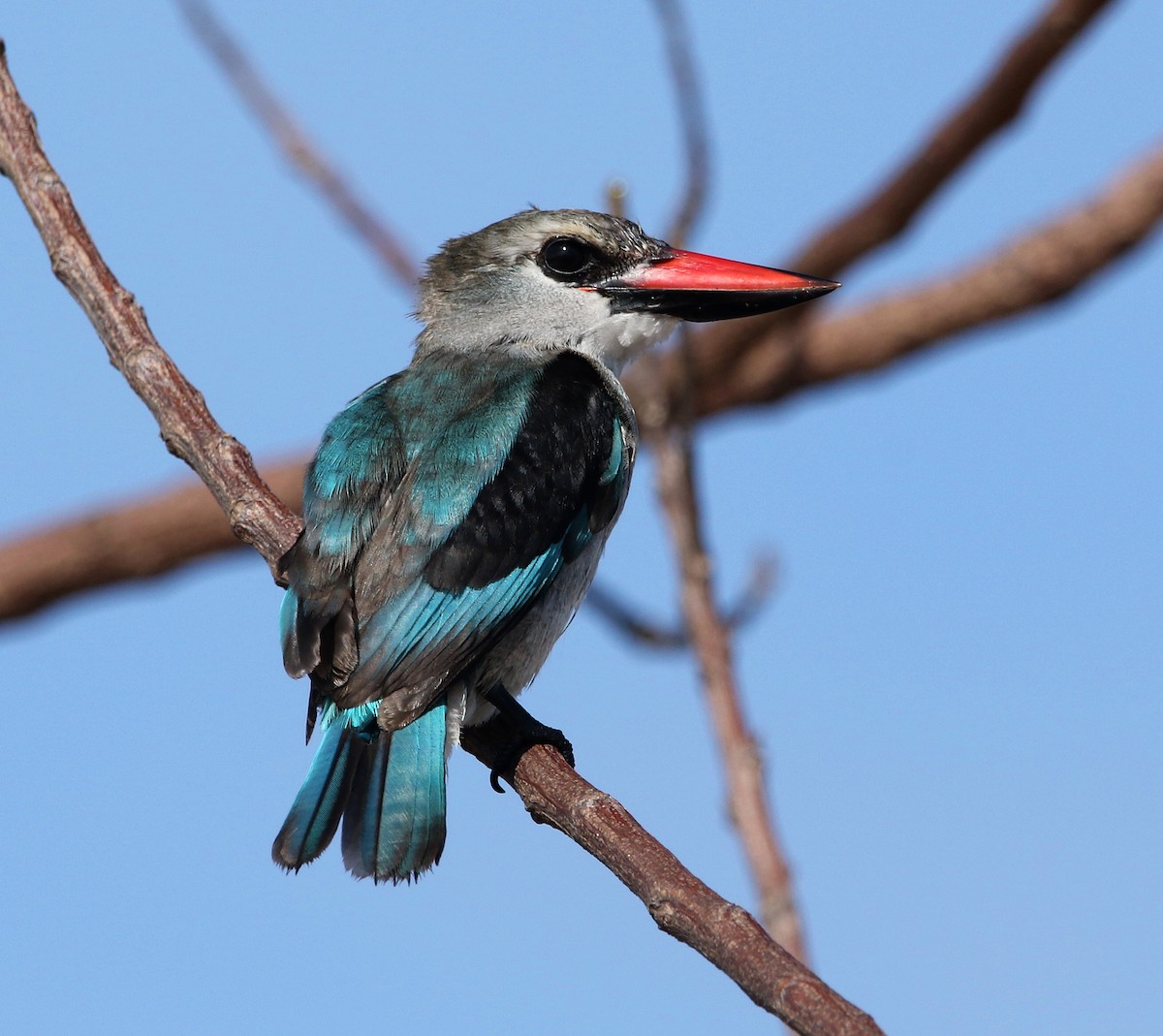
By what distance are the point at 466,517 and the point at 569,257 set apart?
3.65 feet

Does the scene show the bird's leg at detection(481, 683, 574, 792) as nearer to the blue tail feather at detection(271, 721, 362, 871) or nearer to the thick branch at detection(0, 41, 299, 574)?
the blue tail feather at detection(271, 721, 362, 871)

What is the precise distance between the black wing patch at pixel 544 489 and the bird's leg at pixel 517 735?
1.07 feet

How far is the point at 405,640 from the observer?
3.31 meters

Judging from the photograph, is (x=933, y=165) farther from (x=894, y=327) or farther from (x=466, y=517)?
(x=466, y=517)

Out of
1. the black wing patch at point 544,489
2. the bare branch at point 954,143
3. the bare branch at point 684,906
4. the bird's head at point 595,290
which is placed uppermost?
the bare branch at point 954,143

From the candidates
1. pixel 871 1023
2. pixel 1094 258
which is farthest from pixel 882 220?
pixel 871 1023

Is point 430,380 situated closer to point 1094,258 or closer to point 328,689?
point 328,689

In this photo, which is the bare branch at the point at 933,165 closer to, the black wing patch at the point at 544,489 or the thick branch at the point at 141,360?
the black wing patch at the point at 544,489

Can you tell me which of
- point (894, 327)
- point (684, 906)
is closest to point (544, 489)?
point (684, 906)

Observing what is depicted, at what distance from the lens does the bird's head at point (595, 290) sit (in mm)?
4234

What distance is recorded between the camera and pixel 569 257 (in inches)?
171

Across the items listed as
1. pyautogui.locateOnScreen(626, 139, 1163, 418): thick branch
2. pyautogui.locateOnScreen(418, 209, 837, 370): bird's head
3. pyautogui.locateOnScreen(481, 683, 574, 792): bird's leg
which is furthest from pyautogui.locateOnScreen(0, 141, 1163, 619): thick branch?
pyautogui.locateOnScreen(481, 683, 574, 792): bird's leg

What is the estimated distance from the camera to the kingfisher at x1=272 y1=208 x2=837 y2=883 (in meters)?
3.35

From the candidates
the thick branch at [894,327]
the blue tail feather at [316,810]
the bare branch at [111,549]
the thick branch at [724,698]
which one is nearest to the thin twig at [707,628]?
the thick branch at [724,698]
